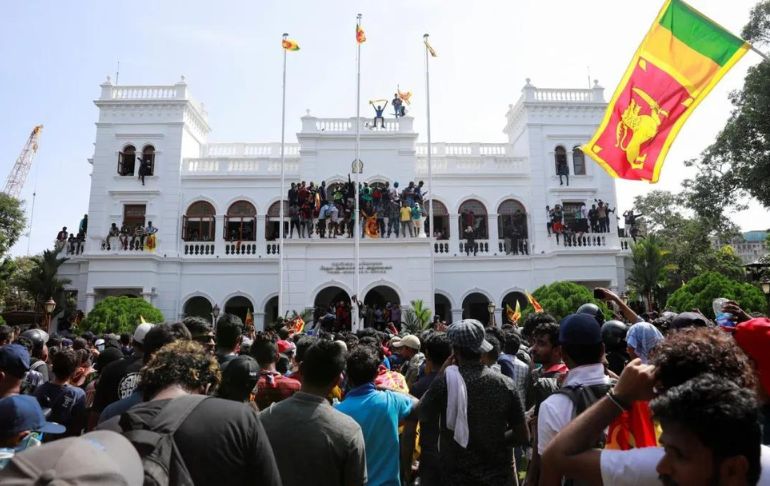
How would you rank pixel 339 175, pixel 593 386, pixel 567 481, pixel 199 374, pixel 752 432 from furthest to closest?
1. pixel 339 175
2. pixel 567 481
3. pixel 593 386
4. pixel 199 374
5. pixel 752 432

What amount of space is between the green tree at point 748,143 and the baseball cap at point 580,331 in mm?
18132

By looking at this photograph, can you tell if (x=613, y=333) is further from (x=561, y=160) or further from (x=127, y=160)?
(x=127, y=160)

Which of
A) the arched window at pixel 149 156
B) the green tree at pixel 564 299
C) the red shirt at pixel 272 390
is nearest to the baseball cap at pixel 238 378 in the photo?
the red shirt at pixel 272 390

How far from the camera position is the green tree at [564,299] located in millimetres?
17219

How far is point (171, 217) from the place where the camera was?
2342cm

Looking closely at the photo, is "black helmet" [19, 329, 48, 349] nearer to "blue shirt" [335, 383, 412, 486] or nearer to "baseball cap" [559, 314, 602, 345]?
"blue shirt" [335, 383, 412, 486]

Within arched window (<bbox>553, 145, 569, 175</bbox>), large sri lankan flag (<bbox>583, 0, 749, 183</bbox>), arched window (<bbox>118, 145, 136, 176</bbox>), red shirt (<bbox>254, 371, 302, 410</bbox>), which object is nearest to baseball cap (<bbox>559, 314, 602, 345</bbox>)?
red shirt (<bbox>254, 371, 302, 410</bbox>)

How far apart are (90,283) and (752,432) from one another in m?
24.7

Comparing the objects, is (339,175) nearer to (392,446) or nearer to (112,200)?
(112,200)

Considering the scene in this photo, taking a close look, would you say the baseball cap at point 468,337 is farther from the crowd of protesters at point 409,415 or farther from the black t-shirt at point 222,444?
the black t-shirt at point 222,444

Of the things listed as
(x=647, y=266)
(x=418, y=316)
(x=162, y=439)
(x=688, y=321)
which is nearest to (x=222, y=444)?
(x=162, y=439)

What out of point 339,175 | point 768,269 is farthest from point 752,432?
point 339,175

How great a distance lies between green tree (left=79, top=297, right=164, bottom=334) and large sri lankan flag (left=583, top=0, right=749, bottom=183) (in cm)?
1561

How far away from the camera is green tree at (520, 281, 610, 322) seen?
17219 mm
